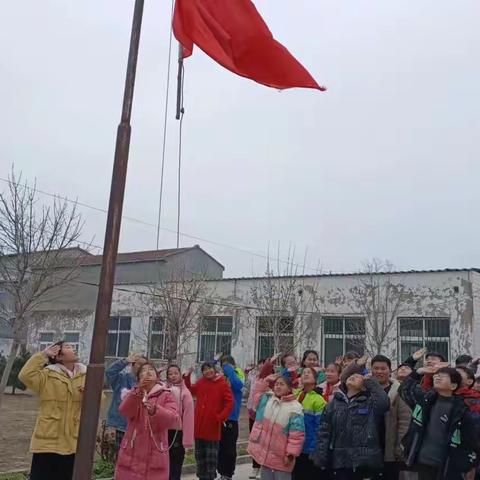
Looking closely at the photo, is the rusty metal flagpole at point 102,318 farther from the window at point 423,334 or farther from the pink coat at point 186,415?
the window at point 423,334

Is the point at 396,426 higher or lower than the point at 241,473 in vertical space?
higher

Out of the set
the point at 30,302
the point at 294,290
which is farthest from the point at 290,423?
the point at 294,290

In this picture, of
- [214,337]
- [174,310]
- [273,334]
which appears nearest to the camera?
[174,310]

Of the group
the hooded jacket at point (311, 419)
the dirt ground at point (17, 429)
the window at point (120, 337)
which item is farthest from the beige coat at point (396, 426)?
the window at point (120, 337)

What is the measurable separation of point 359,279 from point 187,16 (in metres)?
20.1

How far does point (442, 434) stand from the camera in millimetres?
5543

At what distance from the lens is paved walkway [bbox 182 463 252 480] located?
908 centimetres

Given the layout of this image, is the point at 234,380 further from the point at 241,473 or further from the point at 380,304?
the point at 380,304

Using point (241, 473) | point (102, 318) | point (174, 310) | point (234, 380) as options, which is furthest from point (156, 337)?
point (102, 318)

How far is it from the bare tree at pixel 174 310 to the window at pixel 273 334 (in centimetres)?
272

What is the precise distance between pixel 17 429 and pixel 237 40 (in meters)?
11.4

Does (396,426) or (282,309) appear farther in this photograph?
(282,309)

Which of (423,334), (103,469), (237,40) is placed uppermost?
(237,40)

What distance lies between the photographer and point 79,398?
5.75 metres
